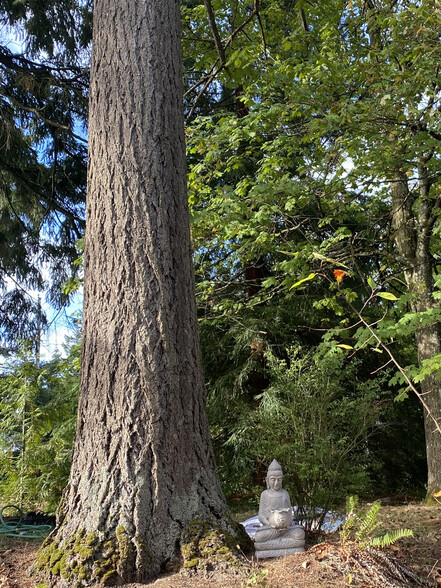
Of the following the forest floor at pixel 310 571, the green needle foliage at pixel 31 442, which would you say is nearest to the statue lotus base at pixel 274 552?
the forest floor at pixel 310 571

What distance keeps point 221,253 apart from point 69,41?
4.03m

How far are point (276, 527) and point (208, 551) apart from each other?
29.3 inches

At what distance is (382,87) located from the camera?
234 inches

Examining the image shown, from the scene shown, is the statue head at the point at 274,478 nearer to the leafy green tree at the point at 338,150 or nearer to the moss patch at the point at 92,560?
the moss patch at the point at 92,560

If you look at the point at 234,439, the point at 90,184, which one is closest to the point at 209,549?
the point at 90,184

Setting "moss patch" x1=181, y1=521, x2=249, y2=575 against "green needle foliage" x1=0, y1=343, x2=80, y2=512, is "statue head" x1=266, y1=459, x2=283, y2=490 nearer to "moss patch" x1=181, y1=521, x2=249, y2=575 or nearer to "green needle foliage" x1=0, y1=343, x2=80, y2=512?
"moss patch" x1=181, y1=521, x2=249, y2=575

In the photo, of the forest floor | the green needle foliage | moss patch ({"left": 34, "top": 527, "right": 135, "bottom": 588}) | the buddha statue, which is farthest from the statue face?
the green needle foliage

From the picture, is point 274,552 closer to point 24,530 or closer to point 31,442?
point 24,530

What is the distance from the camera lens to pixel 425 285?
6863 mm

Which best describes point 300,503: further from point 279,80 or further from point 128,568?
point 279,80

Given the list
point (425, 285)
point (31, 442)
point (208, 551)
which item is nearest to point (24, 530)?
point (31, 442)

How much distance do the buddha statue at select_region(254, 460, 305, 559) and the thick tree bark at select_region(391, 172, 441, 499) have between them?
141 inches

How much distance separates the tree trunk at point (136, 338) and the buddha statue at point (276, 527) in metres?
0.41

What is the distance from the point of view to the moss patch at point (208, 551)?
3098 mm
